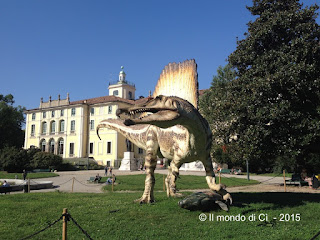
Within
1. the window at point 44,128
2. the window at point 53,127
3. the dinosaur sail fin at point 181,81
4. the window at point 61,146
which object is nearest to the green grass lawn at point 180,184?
the dinosaur sail fin at point 181,81

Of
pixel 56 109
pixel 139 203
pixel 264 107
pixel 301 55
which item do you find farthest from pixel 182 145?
pixel 56 109

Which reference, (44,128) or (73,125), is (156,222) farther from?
(44,128)

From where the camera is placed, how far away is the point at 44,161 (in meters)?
36.7

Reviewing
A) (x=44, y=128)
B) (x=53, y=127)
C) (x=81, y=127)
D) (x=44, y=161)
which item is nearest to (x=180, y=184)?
(x=44, y=161)

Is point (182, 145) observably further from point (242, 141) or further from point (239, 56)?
point (239, 56)

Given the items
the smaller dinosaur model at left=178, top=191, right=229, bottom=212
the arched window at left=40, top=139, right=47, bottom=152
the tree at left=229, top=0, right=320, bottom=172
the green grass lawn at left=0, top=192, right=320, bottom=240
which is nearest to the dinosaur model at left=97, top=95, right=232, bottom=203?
the smaller dinosaur model at left=178, top=191, right=229, bottom=212


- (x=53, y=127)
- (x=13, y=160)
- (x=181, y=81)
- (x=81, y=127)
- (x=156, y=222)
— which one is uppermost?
(x=53, y=127)

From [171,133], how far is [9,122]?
4747 cm

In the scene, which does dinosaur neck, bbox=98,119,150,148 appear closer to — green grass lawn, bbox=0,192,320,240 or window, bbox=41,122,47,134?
green grass lawn, bbox=0,192,320,240

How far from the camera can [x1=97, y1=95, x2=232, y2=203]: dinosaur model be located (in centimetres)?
541

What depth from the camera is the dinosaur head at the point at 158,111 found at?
5.30m

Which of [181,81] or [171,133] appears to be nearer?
[171,133]

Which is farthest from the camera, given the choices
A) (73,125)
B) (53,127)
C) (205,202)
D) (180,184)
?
(53,127)

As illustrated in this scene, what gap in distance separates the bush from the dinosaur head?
31.5 meters
